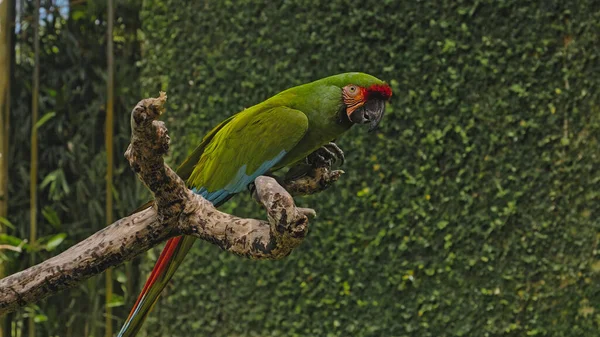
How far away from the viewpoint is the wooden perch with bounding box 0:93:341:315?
2.89 ft

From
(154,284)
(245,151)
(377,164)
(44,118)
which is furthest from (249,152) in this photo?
(44,118)

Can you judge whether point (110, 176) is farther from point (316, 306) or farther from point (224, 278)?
point (316, 306)

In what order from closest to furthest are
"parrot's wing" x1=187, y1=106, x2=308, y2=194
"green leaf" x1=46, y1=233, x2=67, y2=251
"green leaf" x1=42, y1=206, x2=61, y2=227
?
"parrot's wing" x1=187, y1=106, x2=308, y2=194
"green leaf" x1=46, y1=233, x2=67, y2=251
"green leaf" x1=42, y1=206, x2=61, y2=227

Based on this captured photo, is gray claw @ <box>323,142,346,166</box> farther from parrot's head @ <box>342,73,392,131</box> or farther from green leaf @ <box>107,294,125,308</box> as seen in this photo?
green leaf @ <box>107,294,125,308</box>

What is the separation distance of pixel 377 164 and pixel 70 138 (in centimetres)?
128

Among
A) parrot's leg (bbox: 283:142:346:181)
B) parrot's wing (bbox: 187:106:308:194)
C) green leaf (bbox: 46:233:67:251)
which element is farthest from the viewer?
green leaf (bbox: 46:233:67:251)

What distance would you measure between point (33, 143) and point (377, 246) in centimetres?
142

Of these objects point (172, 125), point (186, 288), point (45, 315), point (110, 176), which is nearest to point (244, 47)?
point (172, 125)

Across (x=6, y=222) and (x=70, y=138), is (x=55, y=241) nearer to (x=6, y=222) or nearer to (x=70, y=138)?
(x=6, y=222)

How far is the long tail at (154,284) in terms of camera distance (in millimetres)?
1057

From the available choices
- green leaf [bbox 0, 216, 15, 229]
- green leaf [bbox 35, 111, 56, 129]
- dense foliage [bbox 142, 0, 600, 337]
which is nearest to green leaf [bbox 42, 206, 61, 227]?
green leaf [bbox 0, 216, 15, 229]

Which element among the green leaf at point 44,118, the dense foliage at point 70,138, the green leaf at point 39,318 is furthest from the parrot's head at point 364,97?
the green leaf at point 39,318

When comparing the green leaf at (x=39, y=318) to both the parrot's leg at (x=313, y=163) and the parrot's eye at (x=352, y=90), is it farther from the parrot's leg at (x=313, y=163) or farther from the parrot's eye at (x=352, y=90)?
the parrot's eye at (x=352, y=90)

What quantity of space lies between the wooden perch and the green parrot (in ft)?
0.47
